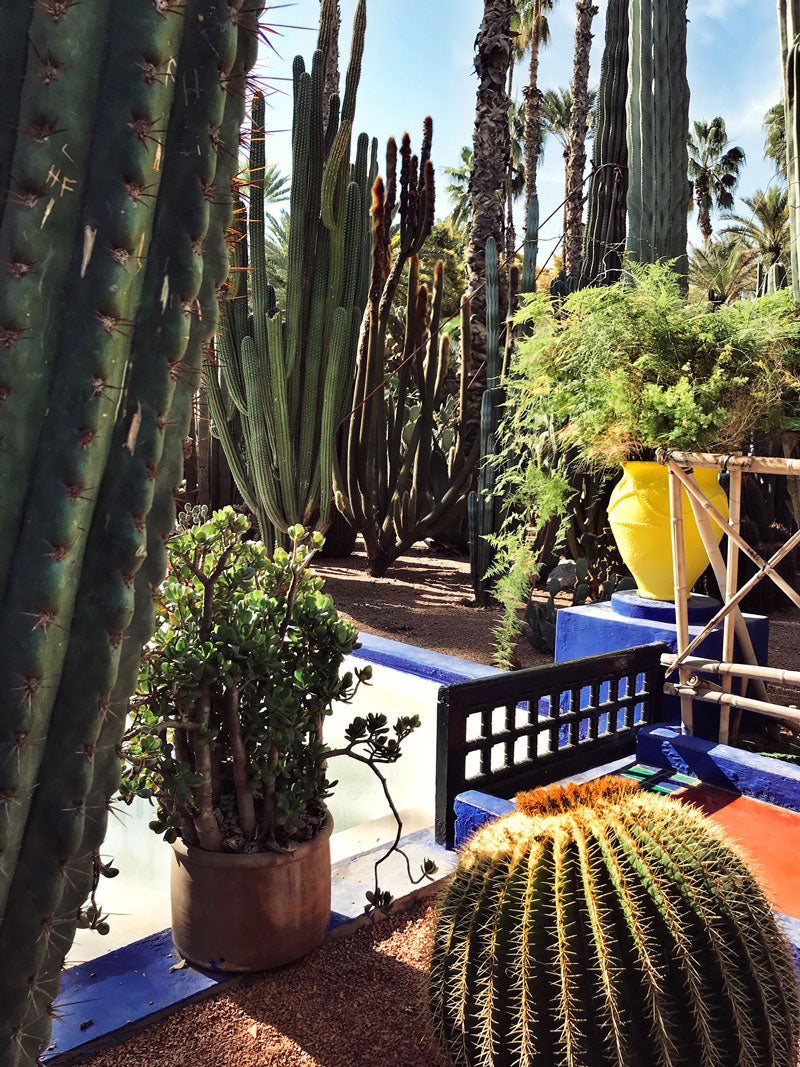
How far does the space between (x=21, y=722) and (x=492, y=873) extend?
0.91 metres

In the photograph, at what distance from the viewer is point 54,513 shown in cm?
124

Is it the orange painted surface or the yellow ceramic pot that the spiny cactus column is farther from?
the orange painted surface

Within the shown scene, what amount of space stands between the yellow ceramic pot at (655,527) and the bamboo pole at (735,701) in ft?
2.72

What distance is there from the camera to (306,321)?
7.56 metres

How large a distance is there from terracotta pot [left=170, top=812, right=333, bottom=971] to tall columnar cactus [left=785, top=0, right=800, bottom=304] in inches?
162

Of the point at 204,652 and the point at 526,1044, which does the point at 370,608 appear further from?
the point at 526,1044

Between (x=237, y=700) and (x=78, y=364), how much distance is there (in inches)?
43.6

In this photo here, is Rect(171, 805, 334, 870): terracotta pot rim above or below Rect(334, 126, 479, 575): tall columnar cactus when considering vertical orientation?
below

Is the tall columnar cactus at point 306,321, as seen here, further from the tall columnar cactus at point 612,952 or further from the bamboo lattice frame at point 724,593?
the tall columnar cactus at point 612,952

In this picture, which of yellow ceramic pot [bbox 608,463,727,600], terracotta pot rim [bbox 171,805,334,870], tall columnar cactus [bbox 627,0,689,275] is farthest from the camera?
tall columnar cactus [bbox 627,0,689,275]

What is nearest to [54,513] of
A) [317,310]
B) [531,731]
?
[531,731]

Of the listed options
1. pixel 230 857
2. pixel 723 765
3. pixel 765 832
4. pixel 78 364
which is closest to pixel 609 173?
pixel 723 765

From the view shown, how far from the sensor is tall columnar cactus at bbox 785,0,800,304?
4.66m

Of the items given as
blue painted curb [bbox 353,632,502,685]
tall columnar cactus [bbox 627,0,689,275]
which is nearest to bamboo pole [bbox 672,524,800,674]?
blue painted curb [bbox 353,632,502,685]
